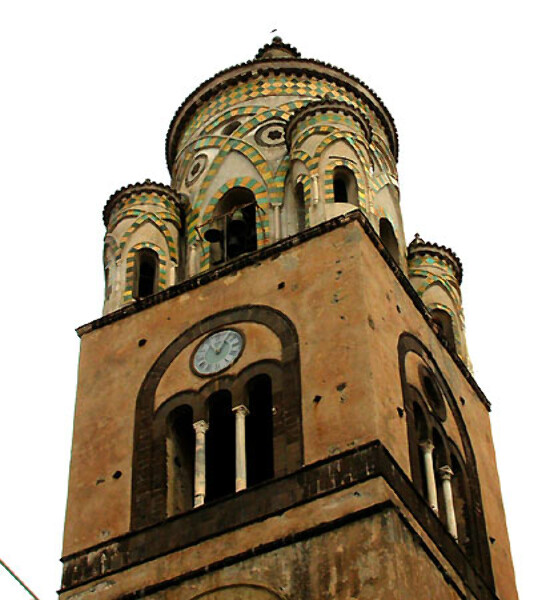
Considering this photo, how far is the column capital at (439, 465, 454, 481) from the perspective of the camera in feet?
76.7

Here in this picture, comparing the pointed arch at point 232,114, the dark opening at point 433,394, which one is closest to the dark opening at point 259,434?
the dark opening at point 433,394

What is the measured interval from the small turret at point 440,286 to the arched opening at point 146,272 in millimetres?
4213

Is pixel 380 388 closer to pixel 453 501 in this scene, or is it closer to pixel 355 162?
pixel 453 501

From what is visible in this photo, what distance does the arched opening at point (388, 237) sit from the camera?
88.1 feet

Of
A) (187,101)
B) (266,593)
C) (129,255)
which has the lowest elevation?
(266,593)

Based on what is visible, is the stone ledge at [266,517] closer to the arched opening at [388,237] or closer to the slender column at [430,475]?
the slender column at [430,475]

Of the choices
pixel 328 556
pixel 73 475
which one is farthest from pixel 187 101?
pixel 328 556

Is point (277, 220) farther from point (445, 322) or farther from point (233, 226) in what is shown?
point (445, 322)

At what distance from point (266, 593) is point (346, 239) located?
234 inches

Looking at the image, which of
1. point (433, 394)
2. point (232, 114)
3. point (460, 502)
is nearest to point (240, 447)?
point (433, 394)

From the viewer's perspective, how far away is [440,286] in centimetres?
2728

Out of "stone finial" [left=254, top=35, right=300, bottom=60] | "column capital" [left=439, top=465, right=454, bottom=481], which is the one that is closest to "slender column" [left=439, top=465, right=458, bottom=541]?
"column capital" [left=439, top=465, right=454, bottom=481]

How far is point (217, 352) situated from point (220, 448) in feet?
4.44

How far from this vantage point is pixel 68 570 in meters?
22.2
